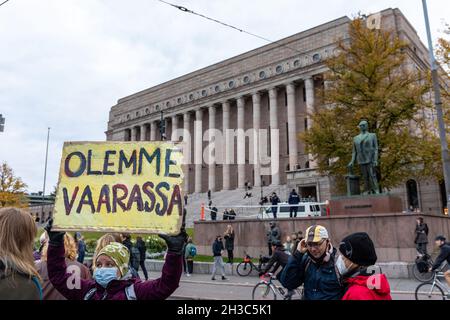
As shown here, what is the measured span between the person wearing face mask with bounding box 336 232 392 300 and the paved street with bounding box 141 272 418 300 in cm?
744

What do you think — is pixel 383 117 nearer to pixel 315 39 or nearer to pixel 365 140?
pixel 365 140

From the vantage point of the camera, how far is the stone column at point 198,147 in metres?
57.9

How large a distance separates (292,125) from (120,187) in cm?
4835

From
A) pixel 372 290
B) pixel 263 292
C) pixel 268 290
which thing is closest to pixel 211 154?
pixel 263 292

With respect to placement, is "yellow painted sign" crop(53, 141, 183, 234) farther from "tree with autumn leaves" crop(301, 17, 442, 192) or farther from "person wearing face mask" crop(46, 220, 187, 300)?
"tree with autumn leaves" crop(301, 17, 442, 192)

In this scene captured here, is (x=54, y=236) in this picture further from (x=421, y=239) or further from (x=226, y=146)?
(x=226, y=146)

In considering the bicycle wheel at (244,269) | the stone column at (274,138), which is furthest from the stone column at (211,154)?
→ the bicycle wheel at (244,269)

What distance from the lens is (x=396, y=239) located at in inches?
576

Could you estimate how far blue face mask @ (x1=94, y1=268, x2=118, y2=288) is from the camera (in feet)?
10.3

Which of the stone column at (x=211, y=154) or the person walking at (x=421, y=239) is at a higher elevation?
the stone column at (x=211, y=154)

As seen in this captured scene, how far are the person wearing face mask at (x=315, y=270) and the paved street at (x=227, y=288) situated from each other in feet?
22.7

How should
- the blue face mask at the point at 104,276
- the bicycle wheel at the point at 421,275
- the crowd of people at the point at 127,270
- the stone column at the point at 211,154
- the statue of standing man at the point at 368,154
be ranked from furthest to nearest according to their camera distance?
the stone column at the point at 211,154
the statue of standing man at the point at 368,154
the bicycle wheel at the point at 421,275
the blue face mask at the point at 104,276
the crowd of people at the point at 127,270

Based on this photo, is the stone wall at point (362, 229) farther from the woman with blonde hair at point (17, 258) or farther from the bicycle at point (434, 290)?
the woman with blonde hair at point (17, 258)

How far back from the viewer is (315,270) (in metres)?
3.73
